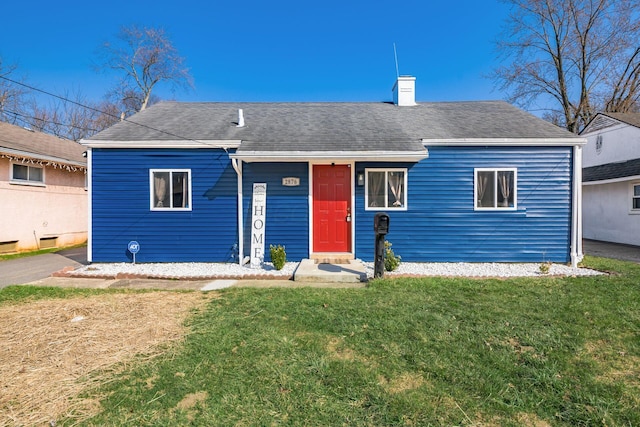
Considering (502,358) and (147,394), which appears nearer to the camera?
(147,394)

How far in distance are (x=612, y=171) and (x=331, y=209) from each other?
12.0 metres

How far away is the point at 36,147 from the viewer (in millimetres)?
10711

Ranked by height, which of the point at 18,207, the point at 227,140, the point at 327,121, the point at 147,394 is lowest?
the point at 147,394

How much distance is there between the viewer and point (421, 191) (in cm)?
754

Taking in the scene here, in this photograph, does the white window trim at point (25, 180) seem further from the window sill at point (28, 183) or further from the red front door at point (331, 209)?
the red front door at point (331, 209)

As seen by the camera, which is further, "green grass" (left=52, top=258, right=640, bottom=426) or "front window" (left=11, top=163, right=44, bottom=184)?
"front window" (left=11, top=163, right=44, bottom=184)

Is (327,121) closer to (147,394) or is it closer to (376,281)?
(376,281)

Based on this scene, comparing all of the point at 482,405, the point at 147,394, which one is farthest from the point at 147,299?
the point at 482,405

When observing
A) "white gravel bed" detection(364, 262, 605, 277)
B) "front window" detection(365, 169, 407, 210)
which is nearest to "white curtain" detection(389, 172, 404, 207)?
"front window" detection(365, 169, 407, 210)

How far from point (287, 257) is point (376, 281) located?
8.81ft

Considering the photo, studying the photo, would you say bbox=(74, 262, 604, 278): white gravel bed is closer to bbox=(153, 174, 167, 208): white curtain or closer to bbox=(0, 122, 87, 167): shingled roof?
bbox=(153, 174, 167, 208): white curtain

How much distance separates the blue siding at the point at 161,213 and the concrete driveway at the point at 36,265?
3.80 feet

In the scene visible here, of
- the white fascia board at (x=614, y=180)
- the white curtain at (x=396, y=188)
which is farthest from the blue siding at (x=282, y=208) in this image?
the white fascia board at (x=614, y=180)

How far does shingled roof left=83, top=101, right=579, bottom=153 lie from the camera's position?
7.25 meters
